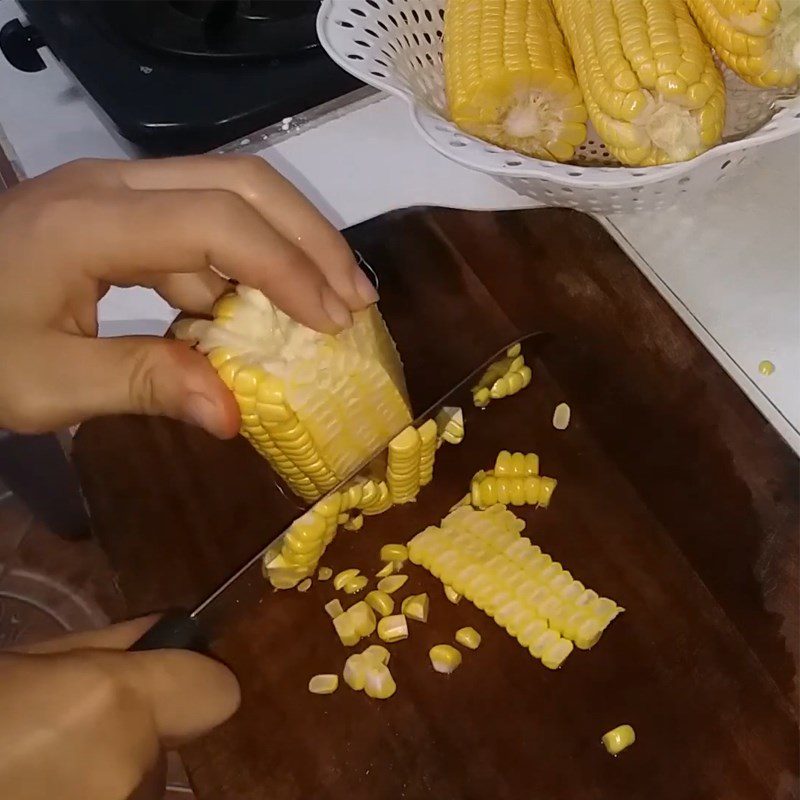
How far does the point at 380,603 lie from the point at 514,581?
0.35 ft

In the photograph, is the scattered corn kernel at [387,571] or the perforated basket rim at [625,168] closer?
the perforated basket rim at [625,168]

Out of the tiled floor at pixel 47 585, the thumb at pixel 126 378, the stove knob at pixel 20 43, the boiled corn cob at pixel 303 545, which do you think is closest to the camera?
the thumb at pixel 126 378

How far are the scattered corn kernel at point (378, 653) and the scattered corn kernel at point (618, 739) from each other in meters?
0.17

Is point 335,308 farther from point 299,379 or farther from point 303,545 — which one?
point 303,545

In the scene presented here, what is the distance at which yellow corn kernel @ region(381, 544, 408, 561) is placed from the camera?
2.43 feet

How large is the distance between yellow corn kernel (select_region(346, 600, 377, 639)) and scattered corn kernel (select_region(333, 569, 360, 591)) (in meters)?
0.02

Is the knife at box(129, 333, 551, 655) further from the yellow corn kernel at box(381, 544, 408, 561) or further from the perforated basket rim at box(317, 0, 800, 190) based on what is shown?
the perforated basket rim at box(317, 0, 800, 190)

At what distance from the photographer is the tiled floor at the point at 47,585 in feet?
3.89

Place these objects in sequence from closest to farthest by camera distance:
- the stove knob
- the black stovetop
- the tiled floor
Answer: the black stovetop → the stove knob → the tiled floor

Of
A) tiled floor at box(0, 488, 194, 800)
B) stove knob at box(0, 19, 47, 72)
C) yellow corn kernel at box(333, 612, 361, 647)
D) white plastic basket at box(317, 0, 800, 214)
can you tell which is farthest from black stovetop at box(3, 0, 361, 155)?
tiled floor at box(0, 488, 194, 800)

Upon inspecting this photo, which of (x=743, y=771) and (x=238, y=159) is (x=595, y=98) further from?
(x=743, y=771)

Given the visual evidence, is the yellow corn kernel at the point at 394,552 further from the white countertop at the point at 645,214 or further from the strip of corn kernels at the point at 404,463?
the white countertop at the point at 645,214

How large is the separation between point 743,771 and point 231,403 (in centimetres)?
45

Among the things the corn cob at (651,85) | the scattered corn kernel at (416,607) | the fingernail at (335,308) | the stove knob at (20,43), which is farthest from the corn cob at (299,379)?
the stove knob at (20,43)
